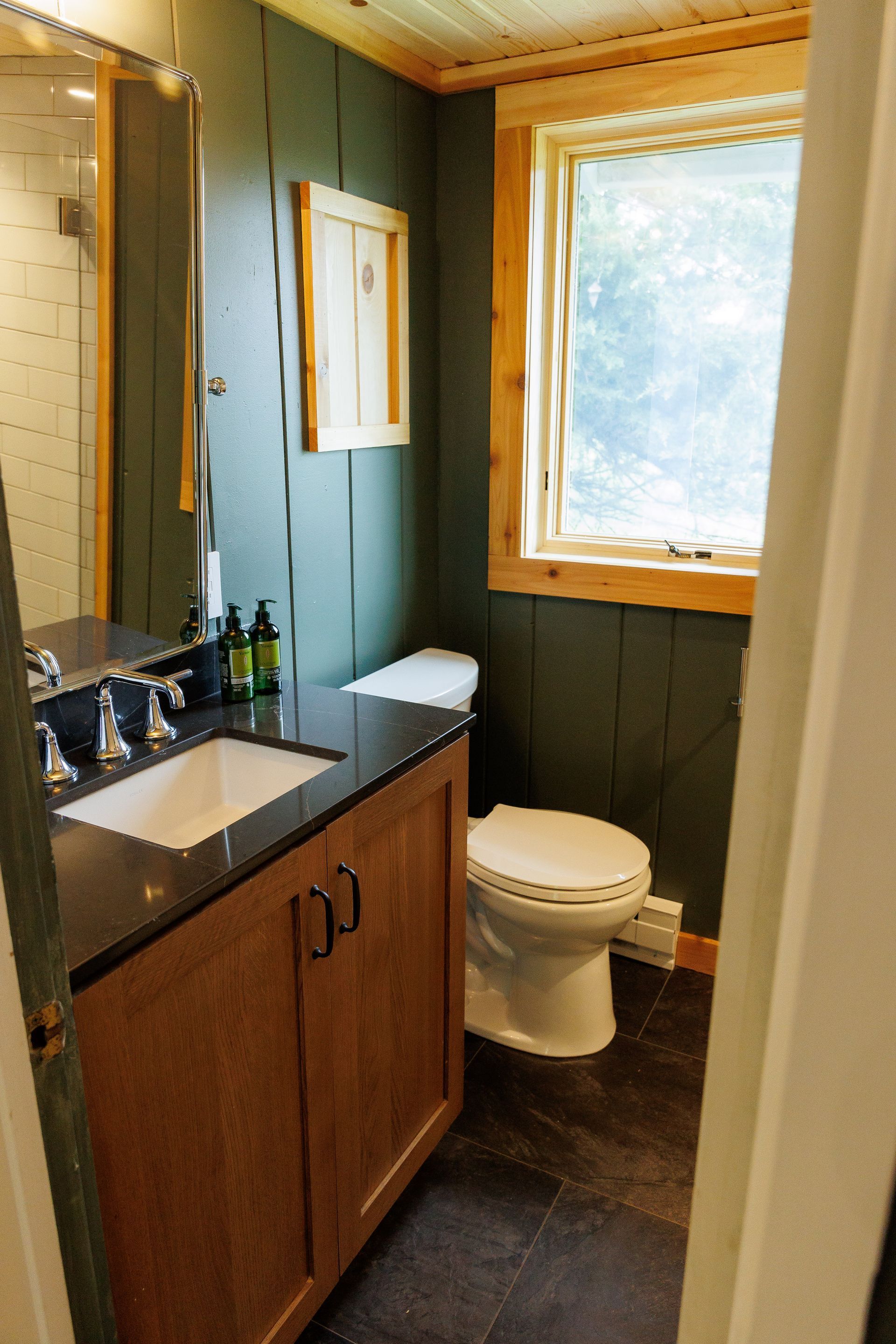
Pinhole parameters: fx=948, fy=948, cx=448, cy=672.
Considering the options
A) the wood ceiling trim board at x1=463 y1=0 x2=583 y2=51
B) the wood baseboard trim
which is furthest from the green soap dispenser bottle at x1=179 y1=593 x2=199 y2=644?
the wood baseboard trim

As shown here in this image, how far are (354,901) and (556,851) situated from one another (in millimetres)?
826

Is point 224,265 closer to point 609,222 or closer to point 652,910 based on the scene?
point 609,222

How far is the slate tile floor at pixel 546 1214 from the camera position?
1569mm

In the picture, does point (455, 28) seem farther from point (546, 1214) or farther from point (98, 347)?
point (546, 1214)

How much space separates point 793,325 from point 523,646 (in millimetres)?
2250

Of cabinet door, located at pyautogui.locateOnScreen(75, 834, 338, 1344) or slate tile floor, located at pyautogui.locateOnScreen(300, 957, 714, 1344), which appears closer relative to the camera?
cabinet door, located at pyautogui.locateOnScreen(75, 834, 338, 1344)

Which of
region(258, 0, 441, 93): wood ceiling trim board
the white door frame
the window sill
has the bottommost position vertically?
the window sill

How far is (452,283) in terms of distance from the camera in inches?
96.7

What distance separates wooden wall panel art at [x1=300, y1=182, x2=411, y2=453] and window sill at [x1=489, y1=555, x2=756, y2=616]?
468 mm

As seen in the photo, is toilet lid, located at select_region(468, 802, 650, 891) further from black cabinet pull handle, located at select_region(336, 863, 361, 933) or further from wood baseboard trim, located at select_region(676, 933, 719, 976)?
black cabinet pull handle, located at select_region(336, 863, 361, 933)

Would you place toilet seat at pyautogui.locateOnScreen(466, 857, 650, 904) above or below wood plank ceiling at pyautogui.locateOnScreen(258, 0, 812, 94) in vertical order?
below

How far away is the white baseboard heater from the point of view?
251 centimetres

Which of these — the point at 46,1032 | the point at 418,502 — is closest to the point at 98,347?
the point at 46,1032

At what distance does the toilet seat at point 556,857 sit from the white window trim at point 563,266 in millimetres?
692
